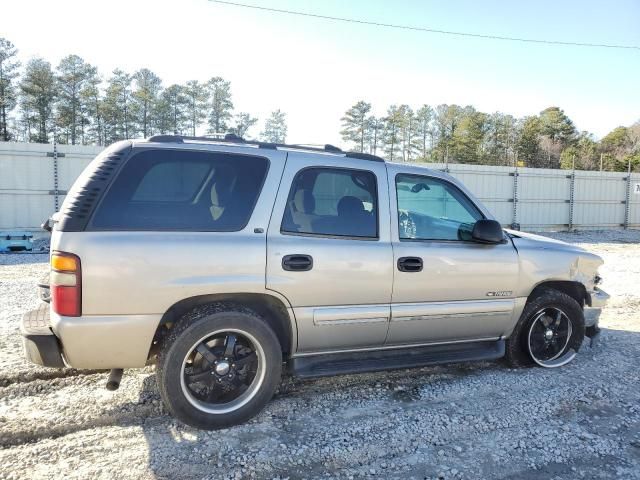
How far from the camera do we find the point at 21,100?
42.5 m

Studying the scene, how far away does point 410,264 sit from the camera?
12.1 feet

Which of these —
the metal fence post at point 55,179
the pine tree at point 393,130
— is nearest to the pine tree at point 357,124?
the pine tree at point 393,130

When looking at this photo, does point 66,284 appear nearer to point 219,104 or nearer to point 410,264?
point 410,264

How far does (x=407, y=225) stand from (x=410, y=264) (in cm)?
36

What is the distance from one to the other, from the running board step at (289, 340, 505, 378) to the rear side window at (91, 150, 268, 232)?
45.6 inches

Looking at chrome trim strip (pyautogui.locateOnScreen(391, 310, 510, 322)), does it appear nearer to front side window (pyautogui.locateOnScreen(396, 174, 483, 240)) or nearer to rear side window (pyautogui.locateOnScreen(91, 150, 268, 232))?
front side window (pyautogui.locateOnScreen(396, 174, 483, 240))

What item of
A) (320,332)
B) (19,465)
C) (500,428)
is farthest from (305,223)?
(19,465)

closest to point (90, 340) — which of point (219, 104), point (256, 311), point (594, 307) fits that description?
point (256, 311)

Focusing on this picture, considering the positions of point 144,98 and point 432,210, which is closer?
point 432,210

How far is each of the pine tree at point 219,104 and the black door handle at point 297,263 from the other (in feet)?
145

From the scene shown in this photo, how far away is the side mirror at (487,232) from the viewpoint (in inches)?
153

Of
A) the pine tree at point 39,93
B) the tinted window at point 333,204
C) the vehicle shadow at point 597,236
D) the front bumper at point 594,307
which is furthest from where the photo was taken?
the pine tree at point 39,93

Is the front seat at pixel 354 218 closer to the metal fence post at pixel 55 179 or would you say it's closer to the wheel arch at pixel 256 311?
the wheel arch at pixel 256 311

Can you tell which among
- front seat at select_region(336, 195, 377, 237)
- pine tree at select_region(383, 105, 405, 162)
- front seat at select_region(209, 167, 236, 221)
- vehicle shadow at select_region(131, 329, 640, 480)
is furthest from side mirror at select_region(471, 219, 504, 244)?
pine tree at select_region(383, 105, 405, 162)
